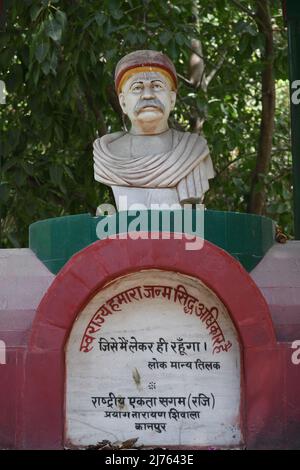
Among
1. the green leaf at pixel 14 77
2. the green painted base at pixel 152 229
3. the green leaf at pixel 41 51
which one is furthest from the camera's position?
the green leaf at pixel 14 77

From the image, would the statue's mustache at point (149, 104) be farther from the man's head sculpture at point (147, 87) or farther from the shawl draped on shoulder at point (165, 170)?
the shawl draped on shoulder at point (165, 170)

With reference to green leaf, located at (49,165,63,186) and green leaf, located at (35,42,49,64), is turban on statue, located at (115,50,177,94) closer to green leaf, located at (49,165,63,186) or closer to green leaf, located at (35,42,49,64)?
green leaf, located at (35,42,49,64)

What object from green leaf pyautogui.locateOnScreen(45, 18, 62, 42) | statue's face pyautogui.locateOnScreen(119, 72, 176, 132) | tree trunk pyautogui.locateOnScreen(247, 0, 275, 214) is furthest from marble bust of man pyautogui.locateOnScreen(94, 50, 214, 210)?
tree trunk pyautogui.locateOnScreen(247, 0, 275, 214)

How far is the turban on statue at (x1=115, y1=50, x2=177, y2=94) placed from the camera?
880cm

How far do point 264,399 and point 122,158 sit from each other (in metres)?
2.46

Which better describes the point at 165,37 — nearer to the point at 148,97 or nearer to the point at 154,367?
the point at 148,97

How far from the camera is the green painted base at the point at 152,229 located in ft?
25.7

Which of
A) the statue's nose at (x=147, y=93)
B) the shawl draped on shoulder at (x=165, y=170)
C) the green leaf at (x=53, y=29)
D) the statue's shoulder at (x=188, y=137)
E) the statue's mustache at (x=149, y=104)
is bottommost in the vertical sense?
the shawl draped on shoulder at (x=165, y=170)

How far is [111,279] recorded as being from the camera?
7.61 meters

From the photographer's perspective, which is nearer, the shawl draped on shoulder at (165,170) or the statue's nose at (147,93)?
the shawl draped on shoulder at (165,170)

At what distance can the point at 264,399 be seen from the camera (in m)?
7.36

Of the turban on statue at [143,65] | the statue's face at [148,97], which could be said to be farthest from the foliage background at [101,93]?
the statue's face at [148,97]

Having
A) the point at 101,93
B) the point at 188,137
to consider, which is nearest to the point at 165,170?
the point at 188,137

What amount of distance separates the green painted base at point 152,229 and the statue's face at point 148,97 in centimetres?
124
